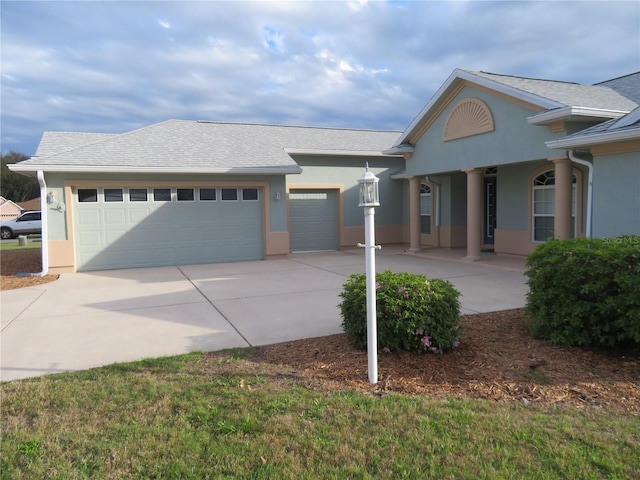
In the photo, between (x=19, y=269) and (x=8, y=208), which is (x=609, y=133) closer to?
(x=8, y=208)

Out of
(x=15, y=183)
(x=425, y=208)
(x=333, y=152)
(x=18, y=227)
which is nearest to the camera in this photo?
(x=15, y=183)

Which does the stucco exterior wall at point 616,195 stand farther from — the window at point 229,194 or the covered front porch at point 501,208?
the window at point 229,194

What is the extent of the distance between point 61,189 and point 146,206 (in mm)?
2225

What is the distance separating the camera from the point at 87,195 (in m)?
13.1

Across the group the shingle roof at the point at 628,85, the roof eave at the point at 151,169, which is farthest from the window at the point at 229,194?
the shingle roof at the point at 628,85

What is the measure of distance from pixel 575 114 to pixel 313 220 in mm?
9746

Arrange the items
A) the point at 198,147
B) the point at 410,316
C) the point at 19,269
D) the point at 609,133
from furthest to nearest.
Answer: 1. the point at 198,147
2. the point at 19,269
3. the point at 609,133
4. the point at 410,316

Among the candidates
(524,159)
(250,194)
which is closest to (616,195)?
(524,159)

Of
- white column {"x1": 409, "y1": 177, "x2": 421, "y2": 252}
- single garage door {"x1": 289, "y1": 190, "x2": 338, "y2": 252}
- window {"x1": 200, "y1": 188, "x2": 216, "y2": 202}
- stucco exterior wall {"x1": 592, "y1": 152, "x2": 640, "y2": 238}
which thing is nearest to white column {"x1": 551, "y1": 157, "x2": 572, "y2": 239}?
stucco exterior wall {"x1": 592, "y1": 152, "x2": 640, "y2": 238}

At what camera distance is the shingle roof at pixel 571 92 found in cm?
1024

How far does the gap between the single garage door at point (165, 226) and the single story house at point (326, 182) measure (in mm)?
31

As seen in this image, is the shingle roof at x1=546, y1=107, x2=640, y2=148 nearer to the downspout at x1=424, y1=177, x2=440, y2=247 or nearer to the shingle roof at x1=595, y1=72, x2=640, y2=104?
the shingle roof at x1=595, y1=72, x2=640, y2=104

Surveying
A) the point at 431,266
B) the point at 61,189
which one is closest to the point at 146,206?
the point at 61,189

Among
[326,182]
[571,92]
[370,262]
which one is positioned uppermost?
[571,92]
